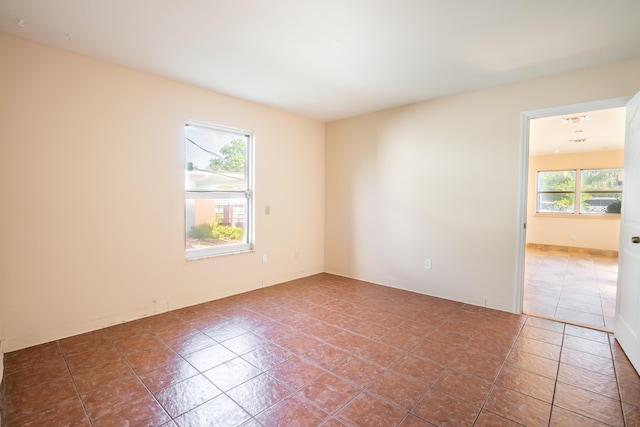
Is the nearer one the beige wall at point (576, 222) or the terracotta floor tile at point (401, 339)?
the terracotta floor tile at point (401, 339)

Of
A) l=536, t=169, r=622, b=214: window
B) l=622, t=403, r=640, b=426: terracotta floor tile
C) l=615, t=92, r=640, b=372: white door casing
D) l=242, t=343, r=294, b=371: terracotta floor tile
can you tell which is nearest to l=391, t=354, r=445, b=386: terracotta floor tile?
l=242, t=343, r=294, b=371: terracotta floor tile

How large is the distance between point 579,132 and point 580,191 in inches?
113

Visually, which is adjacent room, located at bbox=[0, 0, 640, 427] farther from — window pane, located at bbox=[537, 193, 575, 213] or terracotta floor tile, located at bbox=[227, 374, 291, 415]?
window pane, located at bbox=[537, 193, 575, 213]

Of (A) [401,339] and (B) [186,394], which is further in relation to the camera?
(A) [401,339]

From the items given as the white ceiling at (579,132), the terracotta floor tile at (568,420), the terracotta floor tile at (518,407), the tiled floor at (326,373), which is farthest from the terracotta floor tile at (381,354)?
the white ceiling at (579,132)

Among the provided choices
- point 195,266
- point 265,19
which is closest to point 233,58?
point 265,19

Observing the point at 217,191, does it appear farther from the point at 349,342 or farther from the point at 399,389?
the point at 399,389

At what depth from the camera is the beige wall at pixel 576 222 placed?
6977mm

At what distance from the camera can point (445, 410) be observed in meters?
1.77

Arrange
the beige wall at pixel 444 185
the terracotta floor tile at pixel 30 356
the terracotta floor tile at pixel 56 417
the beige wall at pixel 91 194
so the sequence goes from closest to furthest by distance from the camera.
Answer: the terracotta floor tile at pixel 56 417, the terracotta floor tile at pixel 30 356, the beige wall at pixel 91 194, the beige wall at pixel 444 185

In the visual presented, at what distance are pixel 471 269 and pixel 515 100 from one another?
1916 mm

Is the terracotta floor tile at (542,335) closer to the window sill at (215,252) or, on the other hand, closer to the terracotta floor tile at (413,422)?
the terracotta floor tile at (413,422)

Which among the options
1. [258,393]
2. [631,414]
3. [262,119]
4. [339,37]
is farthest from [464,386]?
[262,119]

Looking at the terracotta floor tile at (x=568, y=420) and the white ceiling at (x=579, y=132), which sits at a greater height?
the white ceiling at (x=579, y=132)
